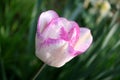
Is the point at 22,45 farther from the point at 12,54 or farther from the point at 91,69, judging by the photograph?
the point at 91,69

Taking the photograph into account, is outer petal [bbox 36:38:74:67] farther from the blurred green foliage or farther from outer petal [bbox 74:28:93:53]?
the blurred green foliage

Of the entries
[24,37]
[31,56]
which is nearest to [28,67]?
[31,56]

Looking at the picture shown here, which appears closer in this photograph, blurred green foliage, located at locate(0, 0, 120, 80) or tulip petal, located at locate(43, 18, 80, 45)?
tulip petal, located at locate(43, 18, 80, 45)

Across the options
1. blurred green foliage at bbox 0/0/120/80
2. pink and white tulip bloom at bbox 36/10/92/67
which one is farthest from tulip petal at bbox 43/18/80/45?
blurred green foliage at bbox 0/0/120/80

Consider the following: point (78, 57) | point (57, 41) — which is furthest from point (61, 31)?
point (78, 57)

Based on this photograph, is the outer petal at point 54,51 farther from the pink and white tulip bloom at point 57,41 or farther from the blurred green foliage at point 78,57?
the blurred green foliage at point 78,57

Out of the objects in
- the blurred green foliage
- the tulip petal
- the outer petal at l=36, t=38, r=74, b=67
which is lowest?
the blurred green foliage

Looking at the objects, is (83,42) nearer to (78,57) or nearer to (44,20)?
(44,20)
